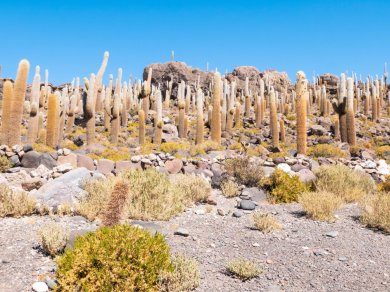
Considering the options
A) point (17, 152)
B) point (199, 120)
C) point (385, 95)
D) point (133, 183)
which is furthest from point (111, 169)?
point (385, 95)

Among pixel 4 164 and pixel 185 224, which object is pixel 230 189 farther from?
pixel 4 164

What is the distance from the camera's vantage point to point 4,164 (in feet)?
40.2

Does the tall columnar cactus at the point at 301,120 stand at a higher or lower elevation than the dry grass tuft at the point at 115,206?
higher

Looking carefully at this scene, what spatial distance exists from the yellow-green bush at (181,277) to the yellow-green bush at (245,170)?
6661mm

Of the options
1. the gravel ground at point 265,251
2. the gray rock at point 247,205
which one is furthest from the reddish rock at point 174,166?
the gravel ground at point 265,251

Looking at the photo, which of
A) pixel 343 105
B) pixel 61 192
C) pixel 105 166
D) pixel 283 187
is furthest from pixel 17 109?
pixel 343 105

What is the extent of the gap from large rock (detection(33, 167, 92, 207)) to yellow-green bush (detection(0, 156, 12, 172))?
3630 millimetres

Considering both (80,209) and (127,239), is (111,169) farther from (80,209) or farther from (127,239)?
(127,239)

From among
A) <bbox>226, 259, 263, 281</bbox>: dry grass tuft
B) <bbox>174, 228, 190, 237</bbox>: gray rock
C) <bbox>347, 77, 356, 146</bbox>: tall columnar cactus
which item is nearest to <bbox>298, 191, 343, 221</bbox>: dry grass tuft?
<bbox>174, 228, 190, 237</bbox>: gray rock

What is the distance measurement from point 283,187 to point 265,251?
4406 mm

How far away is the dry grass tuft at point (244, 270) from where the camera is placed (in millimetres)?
5422

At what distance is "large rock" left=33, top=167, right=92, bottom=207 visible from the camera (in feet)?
28.1

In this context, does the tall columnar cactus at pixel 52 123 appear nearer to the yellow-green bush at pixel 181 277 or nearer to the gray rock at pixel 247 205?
the gray rock at pixel 247 205

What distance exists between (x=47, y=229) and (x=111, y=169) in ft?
22.8
